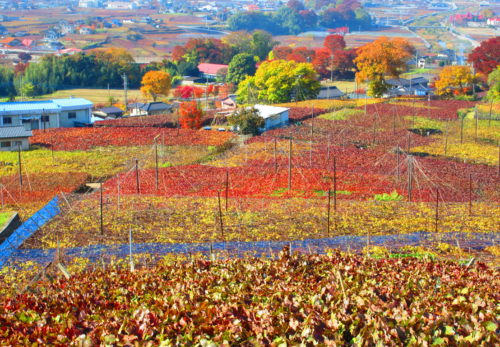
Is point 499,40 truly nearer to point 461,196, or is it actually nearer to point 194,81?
point 194,81

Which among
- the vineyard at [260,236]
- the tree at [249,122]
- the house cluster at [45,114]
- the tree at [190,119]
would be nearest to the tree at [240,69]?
the house cluster at [45,114]

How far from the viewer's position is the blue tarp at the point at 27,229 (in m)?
16.7

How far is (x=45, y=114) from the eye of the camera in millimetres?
44188

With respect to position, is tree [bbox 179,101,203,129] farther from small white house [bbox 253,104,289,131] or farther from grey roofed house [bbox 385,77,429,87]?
grey roofed house [bbox 385,77,429,87]

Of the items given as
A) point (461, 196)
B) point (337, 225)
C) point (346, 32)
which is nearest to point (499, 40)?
point (461, 196)

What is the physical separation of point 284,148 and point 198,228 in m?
15.2

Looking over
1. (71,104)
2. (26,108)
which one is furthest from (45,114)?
(71,104)

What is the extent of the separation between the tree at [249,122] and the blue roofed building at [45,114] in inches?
501

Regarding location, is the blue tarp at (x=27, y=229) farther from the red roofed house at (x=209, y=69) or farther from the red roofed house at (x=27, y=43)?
the red roofed house at (x=27, y=43)

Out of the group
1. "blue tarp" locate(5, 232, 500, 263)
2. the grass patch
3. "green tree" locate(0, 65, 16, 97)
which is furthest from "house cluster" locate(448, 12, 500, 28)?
"blue tarp" locate(5, 232, 500, 263)

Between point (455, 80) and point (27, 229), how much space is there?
161 ft

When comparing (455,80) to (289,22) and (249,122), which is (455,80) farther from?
(289,22)

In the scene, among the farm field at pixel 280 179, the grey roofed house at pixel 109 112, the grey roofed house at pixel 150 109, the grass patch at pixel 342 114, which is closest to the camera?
the farm field at pixel 280 179

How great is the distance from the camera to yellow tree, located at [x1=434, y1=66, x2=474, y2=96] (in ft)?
194
